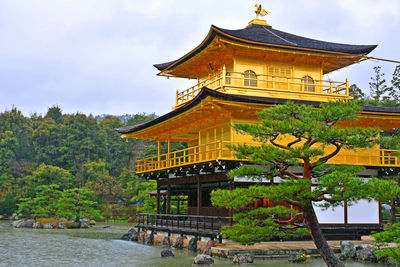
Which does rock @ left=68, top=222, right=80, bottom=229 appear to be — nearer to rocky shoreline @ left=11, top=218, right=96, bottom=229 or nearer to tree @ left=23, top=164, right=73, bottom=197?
rocky shoreline @ left=11, top=218, right=96, bottom=229

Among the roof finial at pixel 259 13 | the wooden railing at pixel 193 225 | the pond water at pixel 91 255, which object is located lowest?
the pond water at pixel 91 255

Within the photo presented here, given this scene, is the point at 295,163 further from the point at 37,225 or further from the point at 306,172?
the point at 37,225

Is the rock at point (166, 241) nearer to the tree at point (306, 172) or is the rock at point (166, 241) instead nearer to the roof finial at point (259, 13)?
the tree at point (306, 172)

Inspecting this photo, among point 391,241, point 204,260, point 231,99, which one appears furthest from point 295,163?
point 231,99

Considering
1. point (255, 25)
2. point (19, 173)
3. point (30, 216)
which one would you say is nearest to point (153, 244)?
point (255, 25)

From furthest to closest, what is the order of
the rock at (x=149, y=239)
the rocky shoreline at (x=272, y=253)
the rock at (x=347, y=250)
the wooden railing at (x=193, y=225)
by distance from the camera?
the rock at (x=149, y=239) < the wooden railing at (x=193, y=225) < the rock at (x=347, y=250) < the rocky shoreline at (x=272, y=253)

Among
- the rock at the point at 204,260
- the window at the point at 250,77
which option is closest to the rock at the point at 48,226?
the window at the point at 250,77

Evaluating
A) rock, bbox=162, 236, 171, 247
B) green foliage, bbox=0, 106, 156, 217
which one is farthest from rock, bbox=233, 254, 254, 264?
green foliage, bbox=0, 106, 156, 217

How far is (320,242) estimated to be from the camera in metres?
12.7

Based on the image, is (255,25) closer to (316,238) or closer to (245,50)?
(245,50)

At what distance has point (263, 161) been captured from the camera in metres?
13.5

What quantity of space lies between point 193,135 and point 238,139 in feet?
A: 22.9

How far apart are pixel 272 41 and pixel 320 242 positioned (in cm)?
1315

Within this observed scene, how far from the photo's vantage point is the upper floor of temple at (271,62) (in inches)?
894
